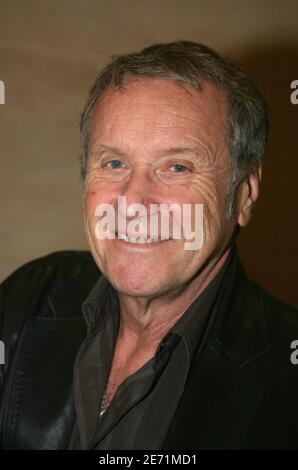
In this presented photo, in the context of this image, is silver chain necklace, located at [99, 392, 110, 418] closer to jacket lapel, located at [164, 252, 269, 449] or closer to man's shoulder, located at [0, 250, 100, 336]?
jacket lapel, located at [164, 252, 269, 449]

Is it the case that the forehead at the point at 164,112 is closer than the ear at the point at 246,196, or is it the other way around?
the forehead at the point at 164,112

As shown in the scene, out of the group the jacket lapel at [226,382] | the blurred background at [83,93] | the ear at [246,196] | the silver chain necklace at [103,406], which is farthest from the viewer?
the blurred background at [83,93]

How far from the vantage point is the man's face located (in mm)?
1160

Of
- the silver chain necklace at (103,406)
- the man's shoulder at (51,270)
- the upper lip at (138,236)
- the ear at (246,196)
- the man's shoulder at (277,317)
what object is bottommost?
the silver chain necklace at (103,406)

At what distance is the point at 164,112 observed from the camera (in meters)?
1.16

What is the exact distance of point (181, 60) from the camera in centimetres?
120

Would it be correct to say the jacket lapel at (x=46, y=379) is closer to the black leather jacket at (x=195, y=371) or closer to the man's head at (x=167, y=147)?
the black leather jacket at (x=195, y=371)

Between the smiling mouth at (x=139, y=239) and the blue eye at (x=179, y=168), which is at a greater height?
the blue eye at (x=179, y=168)

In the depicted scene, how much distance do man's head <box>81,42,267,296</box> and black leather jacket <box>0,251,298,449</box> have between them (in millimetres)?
168

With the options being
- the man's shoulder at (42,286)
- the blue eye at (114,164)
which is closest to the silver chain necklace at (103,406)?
the man's shoulder at (42,286)

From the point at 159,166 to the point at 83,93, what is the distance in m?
1.38

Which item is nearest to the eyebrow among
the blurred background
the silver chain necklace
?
the silver chain necklace

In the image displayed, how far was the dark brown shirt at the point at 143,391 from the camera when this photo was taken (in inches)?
45.1
